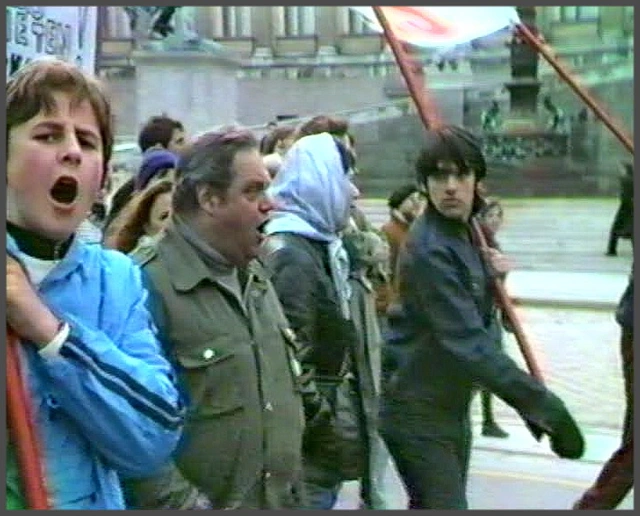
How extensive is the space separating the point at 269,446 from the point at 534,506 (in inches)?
120

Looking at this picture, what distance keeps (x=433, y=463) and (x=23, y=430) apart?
2.35 metres

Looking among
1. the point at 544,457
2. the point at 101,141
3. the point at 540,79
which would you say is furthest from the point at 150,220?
the point at 540,79

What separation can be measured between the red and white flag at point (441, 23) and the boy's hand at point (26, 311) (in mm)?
3894

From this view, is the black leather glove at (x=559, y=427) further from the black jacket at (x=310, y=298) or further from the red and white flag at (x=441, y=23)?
the red and white flag at (x=441, y=23)

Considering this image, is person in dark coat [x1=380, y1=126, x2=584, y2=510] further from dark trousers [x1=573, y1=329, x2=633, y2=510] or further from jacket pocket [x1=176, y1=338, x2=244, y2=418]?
jacket pocket [x1=176, y1=338, x2=244, y2=418]

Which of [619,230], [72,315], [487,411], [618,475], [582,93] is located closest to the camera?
[72,315]

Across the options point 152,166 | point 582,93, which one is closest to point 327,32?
point 582,93

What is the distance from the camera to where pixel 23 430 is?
220 centimetres

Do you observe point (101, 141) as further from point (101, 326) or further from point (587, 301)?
point (587, 301)

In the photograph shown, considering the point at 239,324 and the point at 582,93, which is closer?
the point at 239,324

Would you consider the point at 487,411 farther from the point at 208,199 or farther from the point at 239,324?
the point at 239,324

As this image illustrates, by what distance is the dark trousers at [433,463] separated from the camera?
4.38 metres

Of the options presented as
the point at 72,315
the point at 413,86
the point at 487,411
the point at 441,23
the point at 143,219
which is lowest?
the point at 487,411

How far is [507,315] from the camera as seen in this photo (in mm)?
4887
